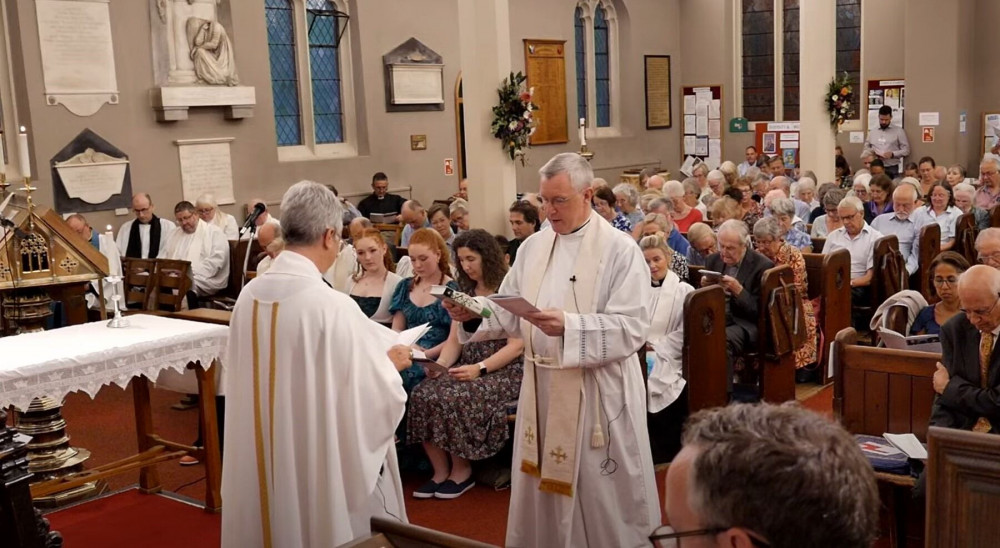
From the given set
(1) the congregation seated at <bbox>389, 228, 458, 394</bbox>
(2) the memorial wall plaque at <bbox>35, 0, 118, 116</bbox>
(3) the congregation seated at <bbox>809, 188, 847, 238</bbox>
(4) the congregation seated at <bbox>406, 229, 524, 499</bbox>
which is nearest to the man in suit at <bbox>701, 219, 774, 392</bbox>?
(4) the congregation seated at <bbox>406, 229, 524, 499</bbox>

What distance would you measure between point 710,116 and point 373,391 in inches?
616

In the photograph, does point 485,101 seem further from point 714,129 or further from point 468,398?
point 714,129

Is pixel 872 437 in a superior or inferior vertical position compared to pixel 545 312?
inferior

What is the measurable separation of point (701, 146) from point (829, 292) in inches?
460

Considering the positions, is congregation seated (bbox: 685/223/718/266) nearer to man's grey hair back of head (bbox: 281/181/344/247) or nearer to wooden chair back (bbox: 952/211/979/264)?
wooden chair back (bbox: 952/211/979/264)

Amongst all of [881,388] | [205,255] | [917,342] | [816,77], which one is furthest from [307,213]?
[816,77]

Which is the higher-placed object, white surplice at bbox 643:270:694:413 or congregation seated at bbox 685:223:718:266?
congregation seated at bbox 685:223:718:266

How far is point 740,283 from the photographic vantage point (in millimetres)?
6441

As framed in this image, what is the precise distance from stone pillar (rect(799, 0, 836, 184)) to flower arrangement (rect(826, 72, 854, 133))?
7 centimetres

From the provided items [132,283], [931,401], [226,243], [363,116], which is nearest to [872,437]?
[931,401]

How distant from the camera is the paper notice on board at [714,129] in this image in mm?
17948

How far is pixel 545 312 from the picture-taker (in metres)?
3.51

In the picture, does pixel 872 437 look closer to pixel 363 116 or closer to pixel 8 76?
pixel 8 76

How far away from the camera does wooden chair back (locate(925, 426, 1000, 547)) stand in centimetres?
262
